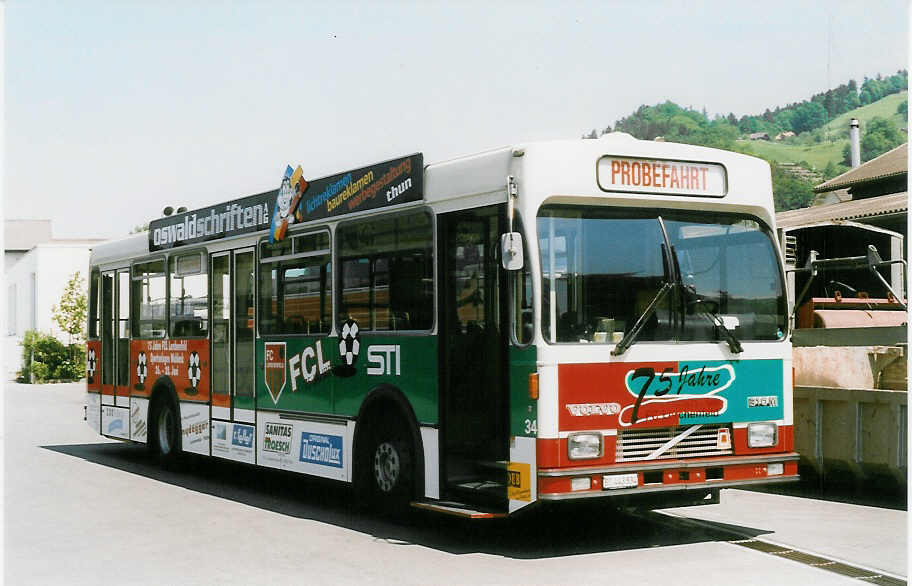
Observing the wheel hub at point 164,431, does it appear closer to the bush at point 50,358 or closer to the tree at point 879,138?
the bush at point 50,358

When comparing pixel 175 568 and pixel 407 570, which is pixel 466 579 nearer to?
pixel 407 570

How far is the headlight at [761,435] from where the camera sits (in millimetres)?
9391

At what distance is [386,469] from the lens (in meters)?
10.5

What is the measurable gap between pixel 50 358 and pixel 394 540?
145 feet

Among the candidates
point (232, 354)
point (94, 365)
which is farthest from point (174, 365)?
point (94, 365)

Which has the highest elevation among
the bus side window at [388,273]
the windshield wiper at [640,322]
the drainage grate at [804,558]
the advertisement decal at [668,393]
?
the bus side window at [388,273]

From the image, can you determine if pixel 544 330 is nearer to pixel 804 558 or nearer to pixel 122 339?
pixel 804 558

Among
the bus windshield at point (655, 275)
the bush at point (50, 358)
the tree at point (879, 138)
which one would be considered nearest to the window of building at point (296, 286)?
the bus windshield at point (655, 275)

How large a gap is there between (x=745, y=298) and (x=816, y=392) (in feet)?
10.5

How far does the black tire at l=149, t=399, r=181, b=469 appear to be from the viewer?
49.5 ft

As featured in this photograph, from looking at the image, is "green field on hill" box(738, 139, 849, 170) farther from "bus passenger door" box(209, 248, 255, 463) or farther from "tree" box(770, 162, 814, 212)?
"bus passenger door" box(209, 248, 255, 463)

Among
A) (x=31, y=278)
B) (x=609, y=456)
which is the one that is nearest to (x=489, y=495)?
(x=609, y=456)

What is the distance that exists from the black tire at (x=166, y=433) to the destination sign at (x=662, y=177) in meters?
8.09

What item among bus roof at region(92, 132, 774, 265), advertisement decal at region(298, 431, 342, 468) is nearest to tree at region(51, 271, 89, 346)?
advertisement decal at region(298, 431, 342, 468)
